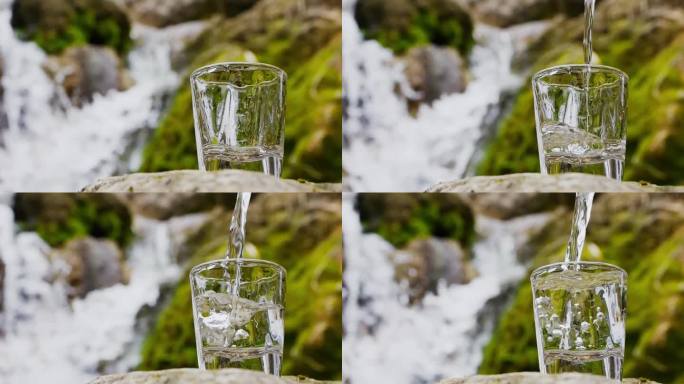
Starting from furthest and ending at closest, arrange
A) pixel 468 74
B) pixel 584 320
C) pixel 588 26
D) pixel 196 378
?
pixel 468 74, pixel 588 26, pixel 584 320, pixel 196 378

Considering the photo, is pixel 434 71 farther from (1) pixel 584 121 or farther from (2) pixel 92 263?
(2) pixel 92 263

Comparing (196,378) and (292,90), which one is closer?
(196,378)

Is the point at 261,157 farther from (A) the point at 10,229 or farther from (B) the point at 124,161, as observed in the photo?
(A) the point at 10,229

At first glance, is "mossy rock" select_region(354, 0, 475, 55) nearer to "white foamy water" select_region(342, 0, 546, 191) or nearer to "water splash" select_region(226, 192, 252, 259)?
"white foamy water" select_region(342, 0, 546, 191)

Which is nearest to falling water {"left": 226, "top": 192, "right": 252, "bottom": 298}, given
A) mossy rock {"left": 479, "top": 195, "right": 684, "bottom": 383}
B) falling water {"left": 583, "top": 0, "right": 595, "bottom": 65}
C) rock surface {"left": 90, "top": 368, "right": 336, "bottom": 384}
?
rock surface {"left": 90, "top": 368, "right": 336, "bottom": 384}

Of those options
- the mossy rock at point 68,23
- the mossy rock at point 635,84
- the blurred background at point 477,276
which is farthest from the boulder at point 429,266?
the mossy rock at point 68,23

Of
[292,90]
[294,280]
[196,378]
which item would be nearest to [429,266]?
[294,280]

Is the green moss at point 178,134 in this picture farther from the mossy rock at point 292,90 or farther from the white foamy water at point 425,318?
the white foamy water at point 425,318
